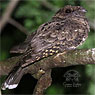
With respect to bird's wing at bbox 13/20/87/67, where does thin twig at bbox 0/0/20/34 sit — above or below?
above

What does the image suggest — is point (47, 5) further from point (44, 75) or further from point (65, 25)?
point (44, 75)

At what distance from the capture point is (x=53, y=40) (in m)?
3.14

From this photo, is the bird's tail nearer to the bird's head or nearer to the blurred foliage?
the bird's head

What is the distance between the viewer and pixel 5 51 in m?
5.55

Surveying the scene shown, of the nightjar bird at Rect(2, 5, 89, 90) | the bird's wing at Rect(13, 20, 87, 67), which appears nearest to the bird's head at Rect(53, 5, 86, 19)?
the nightjar bird at Rect(2, 5, 89, 90)

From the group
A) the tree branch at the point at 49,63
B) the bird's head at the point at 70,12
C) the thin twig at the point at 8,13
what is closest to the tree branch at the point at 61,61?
the tree branch at the point at 49,63

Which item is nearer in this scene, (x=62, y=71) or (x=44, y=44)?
(x=44, y=44)

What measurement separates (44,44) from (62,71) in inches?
44.4

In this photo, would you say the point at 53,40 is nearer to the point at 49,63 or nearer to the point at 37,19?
the point at 49,63

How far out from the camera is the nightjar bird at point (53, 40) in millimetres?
2969

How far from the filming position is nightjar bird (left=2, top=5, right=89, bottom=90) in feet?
9.74

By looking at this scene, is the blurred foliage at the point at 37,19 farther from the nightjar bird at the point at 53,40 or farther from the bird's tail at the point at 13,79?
the bird's tail at the point at 13,79

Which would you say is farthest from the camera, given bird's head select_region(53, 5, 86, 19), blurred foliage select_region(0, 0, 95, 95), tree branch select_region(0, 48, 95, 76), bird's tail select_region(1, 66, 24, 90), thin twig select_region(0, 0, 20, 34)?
thin twig select_region(0, 0, 20, 34)

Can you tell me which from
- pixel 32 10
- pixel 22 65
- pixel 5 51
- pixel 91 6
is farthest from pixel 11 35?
pixel 22 65
